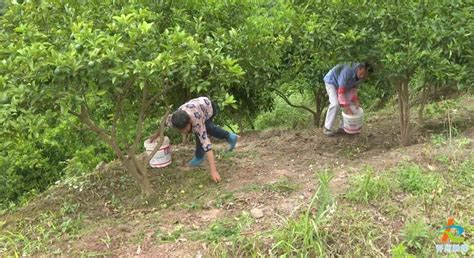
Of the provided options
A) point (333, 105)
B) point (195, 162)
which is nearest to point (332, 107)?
point (333, 105)

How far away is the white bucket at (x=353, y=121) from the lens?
19.6 feet

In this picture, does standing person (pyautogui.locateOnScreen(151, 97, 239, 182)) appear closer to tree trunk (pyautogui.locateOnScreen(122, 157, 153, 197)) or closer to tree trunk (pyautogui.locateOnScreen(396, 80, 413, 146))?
tree trunk (pyautogui.locateOnScreen(122, 157, 153, 197))

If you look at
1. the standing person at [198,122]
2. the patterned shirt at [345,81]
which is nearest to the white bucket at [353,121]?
the patterned shirt at [345,81]

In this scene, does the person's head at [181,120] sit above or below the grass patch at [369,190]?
above

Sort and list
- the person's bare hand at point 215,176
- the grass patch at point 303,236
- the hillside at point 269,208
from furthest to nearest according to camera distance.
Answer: the person's bare hand at point 215,176
the hillside at point 269,208
the grass patch at point 303,236

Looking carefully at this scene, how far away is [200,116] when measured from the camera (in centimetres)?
471

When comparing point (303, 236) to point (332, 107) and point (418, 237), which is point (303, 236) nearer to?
point (418, 237)

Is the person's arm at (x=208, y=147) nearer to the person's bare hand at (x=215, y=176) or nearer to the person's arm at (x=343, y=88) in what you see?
the person's bare hand at (x=215, y=176)

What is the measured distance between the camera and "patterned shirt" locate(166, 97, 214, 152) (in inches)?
180

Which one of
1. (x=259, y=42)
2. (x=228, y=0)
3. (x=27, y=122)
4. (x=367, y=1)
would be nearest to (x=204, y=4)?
(x=228, y=0)

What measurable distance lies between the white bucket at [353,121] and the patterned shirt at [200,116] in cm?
199

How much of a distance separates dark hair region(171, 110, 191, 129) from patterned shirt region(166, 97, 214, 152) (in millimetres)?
88

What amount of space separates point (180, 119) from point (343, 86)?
2412mm

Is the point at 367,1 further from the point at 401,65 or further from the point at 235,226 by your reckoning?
the point at 235,226
